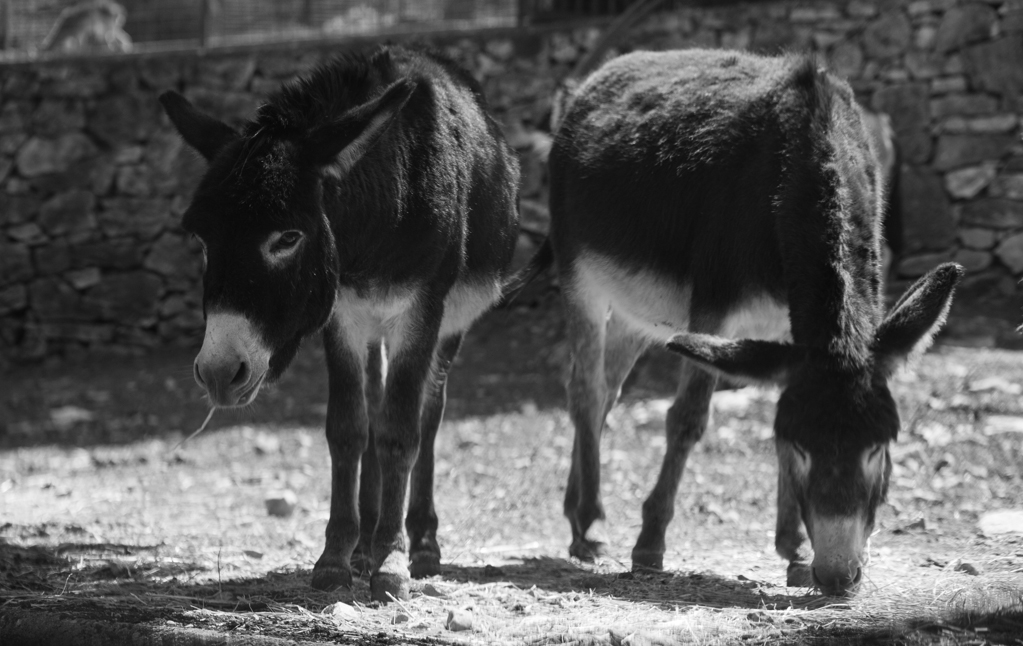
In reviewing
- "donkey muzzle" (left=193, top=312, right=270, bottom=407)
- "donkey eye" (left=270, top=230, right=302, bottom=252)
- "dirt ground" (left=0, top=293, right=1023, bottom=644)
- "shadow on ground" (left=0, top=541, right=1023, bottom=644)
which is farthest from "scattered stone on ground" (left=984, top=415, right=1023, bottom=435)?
"donkey muzzle" (left=193, top=312, right=270, bottom=407)

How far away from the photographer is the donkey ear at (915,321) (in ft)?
11.9

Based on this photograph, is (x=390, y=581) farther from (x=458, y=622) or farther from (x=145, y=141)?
(x=145, y=141)

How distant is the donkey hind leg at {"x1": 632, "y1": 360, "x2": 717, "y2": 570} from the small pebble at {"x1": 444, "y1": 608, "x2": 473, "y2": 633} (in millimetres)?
1463

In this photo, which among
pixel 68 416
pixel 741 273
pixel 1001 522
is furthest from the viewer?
pixel 68 416

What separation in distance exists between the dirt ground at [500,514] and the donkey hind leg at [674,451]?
17 centimetres

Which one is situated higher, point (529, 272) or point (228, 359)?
point (529, 272)

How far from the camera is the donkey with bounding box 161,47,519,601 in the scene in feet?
11.6

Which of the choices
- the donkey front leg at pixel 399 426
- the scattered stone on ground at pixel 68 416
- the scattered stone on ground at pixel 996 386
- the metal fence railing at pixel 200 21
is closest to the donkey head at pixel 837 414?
the donkey front leg at pixel 399 426

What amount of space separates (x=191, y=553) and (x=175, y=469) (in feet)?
9.09

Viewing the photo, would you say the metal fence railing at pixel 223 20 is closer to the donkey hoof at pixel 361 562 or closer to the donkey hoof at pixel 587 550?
the donkey hoof at pixel 587 550

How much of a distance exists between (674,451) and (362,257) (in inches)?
70.0

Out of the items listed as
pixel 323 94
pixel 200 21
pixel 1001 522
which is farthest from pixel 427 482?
pixel 200 21

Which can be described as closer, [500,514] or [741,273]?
[741,273]

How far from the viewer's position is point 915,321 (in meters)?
3.63
